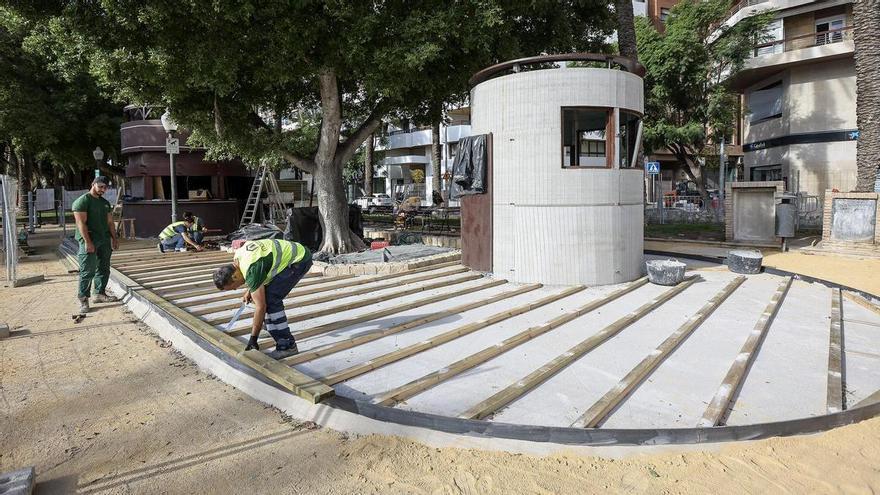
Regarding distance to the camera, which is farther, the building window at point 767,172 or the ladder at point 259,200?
the building window at point 767,172

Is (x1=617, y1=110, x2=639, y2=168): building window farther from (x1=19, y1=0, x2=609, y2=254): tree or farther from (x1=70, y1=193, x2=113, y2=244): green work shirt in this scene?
(x1=70, y1=193, x2=113, y2=244): green work shirt

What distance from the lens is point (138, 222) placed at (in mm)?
18703

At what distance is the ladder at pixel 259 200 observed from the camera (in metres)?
18.5

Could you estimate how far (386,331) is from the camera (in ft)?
19.9

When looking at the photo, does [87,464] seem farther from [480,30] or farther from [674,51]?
[674,51]

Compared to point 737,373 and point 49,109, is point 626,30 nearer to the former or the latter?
point 737,373

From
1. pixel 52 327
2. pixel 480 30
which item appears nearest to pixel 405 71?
pixel 480 30

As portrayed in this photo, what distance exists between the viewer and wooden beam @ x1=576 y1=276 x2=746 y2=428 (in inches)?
150

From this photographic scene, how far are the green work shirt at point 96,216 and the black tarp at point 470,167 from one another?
5.84 meters

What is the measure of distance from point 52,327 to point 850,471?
28.7 ft

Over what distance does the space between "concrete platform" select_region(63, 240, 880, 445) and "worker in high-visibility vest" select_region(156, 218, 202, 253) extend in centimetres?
558

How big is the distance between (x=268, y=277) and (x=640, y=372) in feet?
11.7

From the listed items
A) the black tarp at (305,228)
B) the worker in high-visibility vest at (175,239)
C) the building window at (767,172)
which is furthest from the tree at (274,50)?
the building window at (767,172)

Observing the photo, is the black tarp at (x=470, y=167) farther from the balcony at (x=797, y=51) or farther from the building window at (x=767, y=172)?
the building window at (x=767, y=172)
